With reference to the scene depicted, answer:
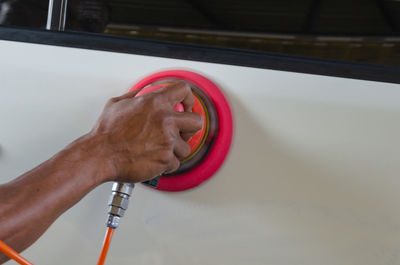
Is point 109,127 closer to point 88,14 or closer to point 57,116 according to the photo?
point 57,116

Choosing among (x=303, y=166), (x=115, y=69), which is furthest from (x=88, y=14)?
(x=303, y=166)

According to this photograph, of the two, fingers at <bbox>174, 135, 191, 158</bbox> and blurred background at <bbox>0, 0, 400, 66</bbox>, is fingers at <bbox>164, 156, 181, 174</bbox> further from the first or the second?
blurred background at <bbox>0, 0, 400, 66</bbox>

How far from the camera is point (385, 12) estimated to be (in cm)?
85

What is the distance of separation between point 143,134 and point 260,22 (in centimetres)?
41

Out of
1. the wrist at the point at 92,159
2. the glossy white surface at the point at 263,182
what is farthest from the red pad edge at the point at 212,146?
the wrist at the point at 92,159

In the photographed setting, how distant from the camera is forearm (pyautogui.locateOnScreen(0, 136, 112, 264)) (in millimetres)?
593

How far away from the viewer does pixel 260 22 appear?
0.92 m

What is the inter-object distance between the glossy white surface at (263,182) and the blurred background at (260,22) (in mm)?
154

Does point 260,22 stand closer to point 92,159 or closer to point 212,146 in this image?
point 212,146

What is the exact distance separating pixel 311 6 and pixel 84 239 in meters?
0.63

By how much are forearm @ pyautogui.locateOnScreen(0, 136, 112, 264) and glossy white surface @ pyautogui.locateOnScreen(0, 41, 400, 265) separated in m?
0.16

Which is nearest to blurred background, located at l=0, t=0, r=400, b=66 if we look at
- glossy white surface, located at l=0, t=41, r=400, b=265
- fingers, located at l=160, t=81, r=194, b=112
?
glossy white surface, located at l=0, t=41, r=400, b=265

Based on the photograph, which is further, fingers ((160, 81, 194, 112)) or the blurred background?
the blurred background

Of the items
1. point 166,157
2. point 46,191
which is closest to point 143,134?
point 166,157
